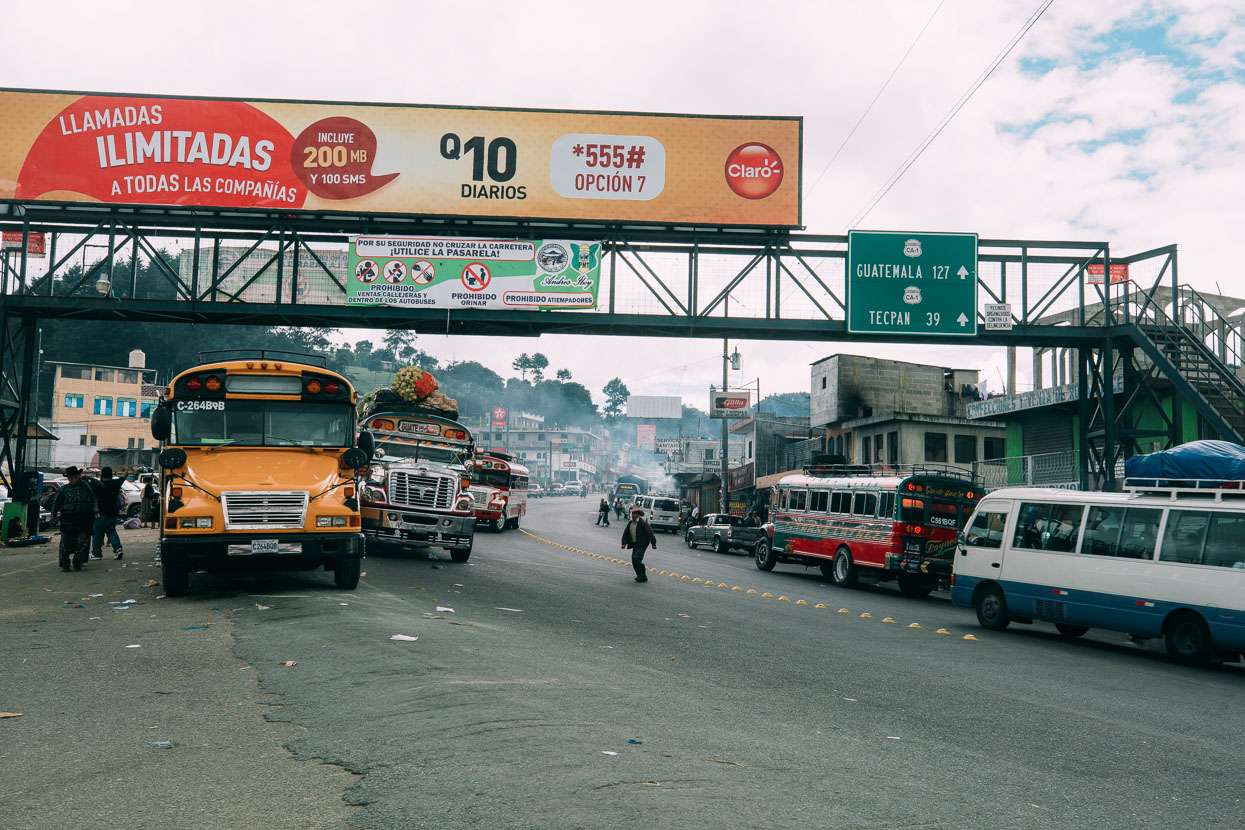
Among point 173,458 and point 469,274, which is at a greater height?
point 469,274

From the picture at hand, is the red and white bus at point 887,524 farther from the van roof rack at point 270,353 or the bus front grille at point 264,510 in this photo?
the bus front grille at point 264,510

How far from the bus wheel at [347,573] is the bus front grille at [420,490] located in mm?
6506

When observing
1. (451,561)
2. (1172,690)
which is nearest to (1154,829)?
(1172,690)

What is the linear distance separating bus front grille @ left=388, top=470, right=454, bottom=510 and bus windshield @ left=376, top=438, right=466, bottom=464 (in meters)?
0.50

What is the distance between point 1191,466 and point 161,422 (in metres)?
14.7

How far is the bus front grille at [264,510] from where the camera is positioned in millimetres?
12961

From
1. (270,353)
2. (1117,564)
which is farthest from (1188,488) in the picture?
(270,353)

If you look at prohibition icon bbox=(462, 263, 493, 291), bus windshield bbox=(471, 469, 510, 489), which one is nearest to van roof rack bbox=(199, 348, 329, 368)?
prohibition icon bbox=(462, 263, 493, 291)

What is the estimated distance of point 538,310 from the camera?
2341cm

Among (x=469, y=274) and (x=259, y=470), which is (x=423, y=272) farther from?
(x=259, y=470)

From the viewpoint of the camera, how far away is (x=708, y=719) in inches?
286

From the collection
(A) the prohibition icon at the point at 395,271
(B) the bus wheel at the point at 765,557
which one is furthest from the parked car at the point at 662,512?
(A) the prohibition icon at the point at 395,271

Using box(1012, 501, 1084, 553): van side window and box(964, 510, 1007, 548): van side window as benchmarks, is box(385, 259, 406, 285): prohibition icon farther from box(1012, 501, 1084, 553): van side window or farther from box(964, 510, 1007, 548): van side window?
box(1012, 501, 1084, 553): van side window

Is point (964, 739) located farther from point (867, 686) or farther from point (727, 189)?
point (727, 189)
